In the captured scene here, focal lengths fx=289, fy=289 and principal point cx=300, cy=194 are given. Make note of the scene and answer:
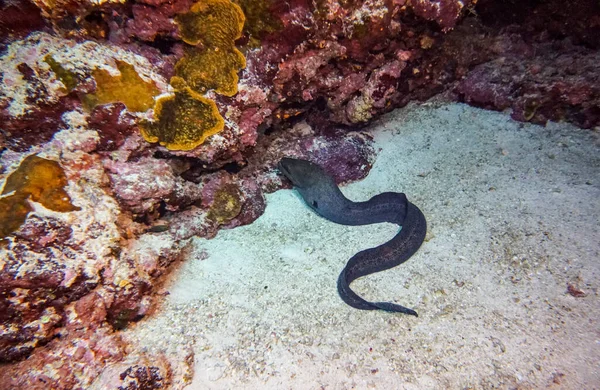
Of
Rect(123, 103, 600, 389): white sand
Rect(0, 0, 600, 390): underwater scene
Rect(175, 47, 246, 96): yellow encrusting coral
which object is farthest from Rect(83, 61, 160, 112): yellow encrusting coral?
Rect(123, 103, 600, 389): white sand

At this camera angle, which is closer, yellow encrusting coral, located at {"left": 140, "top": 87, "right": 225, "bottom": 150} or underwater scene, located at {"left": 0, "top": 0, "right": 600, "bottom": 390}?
underwater scene, located at {"left": 0, "top": 0, "right": 600, "bottom": 390}

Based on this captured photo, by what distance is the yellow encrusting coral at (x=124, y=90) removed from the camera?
275 centimetres

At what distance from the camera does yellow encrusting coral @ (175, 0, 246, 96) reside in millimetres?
2959

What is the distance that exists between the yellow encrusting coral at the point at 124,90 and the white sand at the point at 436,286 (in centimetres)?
182

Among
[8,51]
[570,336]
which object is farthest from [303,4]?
[570,336]

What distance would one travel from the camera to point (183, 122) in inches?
124

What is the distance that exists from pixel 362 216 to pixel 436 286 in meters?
1.26

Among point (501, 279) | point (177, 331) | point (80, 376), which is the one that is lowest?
point (501, 279)

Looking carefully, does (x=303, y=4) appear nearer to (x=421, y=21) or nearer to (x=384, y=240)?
(x=421, y=21)

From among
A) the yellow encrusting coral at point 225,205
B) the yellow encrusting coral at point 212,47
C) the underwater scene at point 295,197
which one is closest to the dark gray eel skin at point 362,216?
the underwater scene at point 295,197

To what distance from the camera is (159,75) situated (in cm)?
305

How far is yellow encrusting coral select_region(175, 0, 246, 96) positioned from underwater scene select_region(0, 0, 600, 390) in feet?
0.06

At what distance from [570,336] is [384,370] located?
1602mm

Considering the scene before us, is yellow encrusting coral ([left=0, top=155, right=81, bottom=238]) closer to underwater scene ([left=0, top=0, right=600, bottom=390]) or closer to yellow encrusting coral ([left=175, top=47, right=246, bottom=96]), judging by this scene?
underwater scene ([left=0, top=0, right=600, bottom=390])
